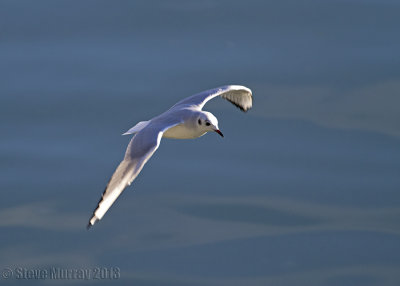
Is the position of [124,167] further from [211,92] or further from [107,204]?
[211,92]

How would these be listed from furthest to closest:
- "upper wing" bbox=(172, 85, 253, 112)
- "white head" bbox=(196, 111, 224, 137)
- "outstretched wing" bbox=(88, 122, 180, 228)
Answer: "upper wing" bbox=(172, 85, 253, 112) → "white head" bbox=(196, 111, 224, 137) → "outstretched wing" bbox=(88, 122, 180, 228)

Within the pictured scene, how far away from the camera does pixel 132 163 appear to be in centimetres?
619

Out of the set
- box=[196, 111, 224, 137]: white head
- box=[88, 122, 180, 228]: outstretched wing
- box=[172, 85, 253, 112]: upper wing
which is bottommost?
box=[88, 122, 180, 228]: outstretched wing

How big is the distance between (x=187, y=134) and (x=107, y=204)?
1140 millimetres

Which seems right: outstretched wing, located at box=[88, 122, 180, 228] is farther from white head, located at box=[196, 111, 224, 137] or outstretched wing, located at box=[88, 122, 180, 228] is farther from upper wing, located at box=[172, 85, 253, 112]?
upper wing, located at box=[172, 85, 253, 112]

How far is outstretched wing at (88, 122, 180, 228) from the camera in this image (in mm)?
5824

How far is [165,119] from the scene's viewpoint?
Answer: 6.70m

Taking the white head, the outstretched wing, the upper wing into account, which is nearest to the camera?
the outstretched wing

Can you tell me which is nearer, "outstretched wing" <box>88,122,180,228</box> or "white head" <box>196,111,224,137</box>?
"outstretched wing" <box>88,122,180,228</box>

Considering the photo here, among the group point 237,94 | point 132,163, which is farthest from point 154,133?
point 237,94

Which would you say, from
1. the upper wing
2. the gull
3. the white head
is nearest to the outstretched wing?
the gull

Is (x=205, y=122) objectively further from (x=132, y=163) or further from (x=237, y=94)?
(x=237, y=94)

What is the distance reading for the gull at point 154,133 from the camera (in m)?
5.91

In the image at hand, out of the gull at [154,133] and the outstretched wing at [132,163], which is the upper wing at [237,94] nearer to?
the gull at [154,133]
